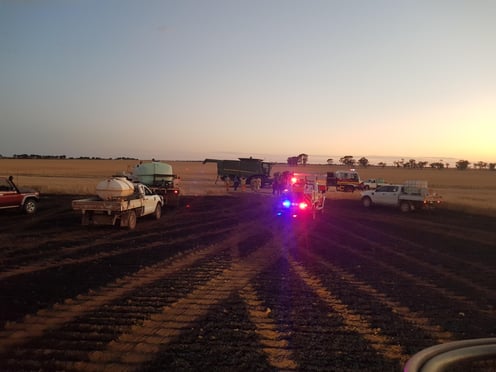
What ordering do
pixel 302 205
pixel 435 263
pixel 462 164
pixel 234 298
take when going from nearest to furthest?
pixel 234 298, pixel 435 263, pixel 302 205, pixel 462 164

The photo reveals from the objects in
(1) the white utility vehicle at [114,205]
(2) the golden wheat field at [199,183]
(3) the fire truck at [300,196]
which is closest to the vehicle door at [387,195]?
(2) the golden wheat field at [199,183]

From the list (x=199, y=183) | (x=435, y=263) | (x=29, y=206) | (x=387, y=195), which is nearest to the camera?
(x=435, y=263)

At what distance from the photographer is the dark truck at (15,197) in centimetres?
1967

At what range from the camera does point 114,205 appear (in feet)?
53.3

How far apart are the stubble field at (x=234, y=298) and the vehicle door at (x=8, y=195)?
13.0 ft

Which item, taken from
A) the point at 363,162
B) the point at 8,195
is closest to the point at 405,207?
the point at 8,195

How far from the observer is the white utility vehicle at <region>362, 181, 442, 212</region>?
1032 inches

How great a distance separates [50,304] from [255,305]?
331cm

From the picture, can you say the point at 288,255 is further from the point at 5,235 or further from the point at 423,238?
the point at 5,235

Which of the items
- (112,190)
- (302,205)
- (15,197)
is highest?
(112,190)

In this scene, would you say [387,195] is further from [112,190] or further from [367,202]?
[112,190]

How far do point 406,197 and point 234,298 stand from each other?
2124 cm

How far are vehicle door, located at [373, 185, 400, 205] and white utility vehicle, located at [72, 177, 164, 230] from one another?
1569cm

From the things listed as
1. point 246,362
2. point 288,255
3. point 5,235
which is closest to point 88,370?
point 246,362
